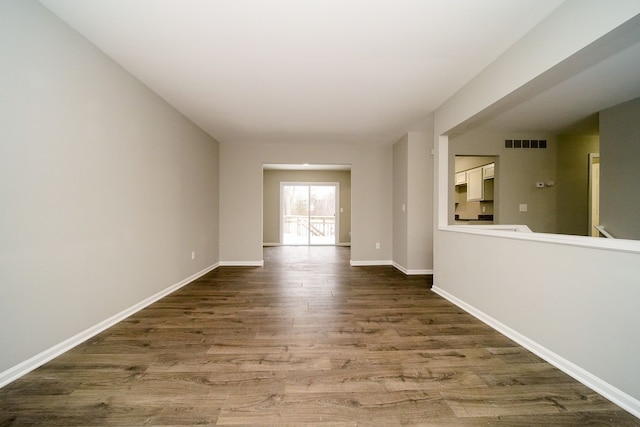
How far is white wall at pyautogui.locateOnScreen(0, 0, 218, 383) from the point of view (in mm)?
1500

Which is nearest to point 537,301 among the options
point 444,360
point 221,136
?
point 444,360

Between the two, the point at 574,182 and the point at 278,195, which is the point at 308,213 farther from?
the point at 574,182

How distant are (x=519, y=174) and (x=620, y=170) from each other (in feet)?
3.87

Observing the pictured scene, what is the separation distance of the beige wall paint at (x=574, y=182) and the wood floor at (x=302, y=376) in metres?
3.50

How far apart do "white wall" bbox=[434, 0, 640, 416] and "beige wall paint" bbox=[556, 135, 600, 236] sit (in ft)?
10.1

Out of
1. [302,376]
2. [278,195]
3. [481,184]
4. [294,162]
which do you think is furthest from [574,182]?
[278,195]

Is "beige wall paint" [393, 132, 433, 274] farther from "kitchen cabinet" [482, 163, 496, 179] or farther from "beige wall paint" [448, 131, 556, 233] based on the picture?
"kitchen cabinet" [482, 163, 496, 179]

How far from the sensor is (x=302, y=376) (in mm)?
1557

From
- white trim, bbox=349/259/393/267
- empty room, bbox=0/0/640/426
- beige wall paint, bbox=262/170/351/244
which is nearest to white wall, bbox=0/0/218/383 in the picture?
empty room, bbox=0/0/640/426

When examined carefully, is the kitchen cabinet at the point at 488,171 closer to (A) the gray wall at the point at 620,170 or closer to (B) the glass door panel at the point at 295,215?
(A) the gray wall at the point at 620,170

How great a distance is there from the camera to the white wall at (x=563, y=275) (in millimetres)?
1364

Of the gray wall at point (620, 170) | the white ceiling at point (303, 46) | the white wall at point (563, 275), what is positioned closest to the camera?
the white wall at point (563, 275)

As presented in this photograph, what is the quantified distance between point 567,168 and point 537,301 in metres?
3.86

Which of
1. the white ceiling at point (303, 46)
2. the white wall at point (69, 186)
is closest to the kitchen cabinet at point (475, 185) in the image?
the white ceiling at point (303, 46)
